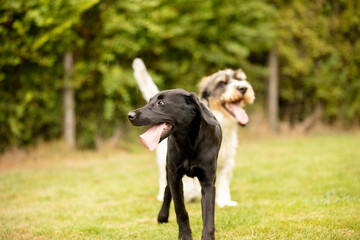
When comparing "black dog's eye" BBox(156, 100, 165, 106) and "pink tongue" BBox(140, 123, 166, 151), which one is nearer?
"pink tongue" BBox(140, 123, 166, 151)

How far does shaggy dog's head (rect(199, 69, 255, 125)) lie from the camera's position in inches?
225

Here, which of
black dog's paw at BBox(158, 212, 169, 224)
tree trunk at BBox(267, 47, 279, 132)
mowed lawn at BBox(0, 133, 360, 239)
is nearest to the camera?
mowed lawn at BBox(0, 133, 360, 239)

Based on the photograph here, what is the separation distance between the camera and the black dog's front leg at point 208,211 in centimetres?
353

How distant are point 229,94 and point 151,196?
191cm

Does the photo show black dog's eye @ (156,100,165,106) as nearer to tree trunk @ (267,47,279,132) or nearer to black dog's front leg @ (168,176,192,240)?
black dog's front leg @ (168,176,192,240)

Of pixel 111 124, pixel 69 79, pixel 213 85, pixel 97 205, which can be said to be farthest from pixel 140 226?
pixel 111 124

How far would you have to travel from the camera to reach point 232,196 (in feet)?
19.7

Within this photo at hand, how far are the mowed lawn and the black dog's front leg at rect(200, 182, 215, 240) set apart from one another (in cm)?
39

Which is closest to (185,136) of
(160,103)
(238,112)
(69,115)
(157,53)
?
(160,103)

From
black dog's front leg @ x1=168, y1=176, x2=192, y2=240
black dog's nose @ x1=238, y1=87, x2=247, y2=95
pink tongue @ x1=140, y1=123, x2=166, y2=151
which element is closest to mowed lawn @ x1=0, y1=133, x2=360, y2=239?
black dog's front leg @ x1=168, y1=176, x2=192, y2=240

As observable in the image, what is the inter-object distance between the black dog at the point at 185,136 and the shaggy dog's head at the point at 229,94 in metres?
1.94

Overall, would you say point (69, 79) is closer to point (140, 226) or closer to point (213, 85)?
point (213, 85)

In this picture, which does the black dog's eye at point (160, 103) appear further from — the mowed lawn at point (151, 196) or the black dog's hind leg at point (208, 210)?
the mowed lawn at point (151, 196)

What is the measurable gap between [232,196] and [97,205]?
1.91m
